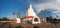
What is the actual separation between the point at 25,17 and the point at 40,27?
923 cm

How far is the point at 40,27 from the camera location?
2384cm

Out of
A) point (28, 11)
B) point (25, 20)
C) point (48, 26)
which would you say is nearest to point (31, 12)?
point (28, 11)

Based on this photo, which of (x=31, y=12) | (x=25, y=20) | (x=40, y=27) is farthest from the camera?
(x=31, y=12)

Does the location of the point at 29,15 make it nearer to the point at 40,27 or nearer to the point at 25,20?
the point at 25,20

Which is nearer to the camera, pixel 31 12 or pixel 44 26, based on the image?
pixel 44 26

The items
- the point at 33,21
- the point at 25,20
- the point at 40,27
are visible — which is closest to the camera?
the point at 40,27

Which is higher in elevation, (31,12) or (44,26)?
(31,12)

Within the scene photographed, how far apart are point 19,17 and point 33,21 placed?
136 inches

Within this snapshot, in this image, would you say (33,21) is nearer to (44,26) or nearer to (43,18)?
(43,18)

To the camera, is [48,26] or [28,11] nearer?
[48,26]

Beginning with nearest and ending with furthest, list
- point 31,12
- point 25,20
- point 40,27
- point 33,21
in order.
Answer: point 40,27
point 33,21
point 25,20
point 31,12

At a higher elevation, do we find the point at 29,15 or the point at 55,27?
the point at 29,15

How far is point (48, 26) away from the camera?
24.9m

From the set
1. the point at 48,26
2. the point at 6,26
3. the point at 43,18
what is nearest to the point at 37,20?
the point at 43,18
